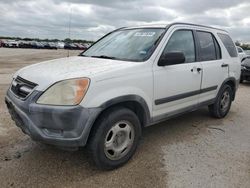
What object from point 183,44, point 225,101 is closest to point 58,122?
point 183,44

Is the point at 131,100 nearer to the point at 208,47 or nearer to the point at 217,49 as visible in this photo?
the point at 208,47

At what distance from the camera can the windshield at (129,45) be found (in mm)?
3977

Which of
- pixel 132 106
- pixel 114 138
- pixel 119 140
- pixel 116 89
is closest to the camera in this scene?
pixel 116 89

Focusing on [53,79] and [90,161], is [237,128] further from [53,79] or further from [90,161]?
[53,79]

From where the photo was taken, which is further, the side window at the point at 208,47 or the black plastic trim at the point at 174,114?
the side window at the point at 208,47

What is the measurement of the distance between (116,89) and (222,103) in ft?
10.8

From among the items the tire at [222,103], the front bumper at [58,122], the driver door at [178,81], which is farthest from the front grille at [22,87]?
the tire at [222,103]

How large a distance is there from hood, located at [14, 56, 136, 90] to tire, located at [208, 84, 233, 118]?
2660 millimetres

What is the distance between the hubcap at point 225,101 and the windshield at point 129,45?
2391 mm

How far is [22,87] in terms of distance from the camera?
11.3ft

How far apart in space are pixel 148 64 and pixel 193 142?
159 cm

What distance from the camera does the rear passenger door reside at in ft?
16.2

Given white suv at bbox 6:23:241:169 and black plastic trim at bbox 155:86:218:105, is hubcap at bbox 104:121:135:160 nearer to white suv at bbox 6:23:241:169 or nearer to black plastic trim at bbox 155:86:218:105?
white suv at bbox 6:23:241:169

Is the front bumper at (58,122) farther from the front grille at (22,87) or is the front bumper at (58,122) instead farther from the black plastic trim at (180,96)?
the black plastic trim at (180,96)
